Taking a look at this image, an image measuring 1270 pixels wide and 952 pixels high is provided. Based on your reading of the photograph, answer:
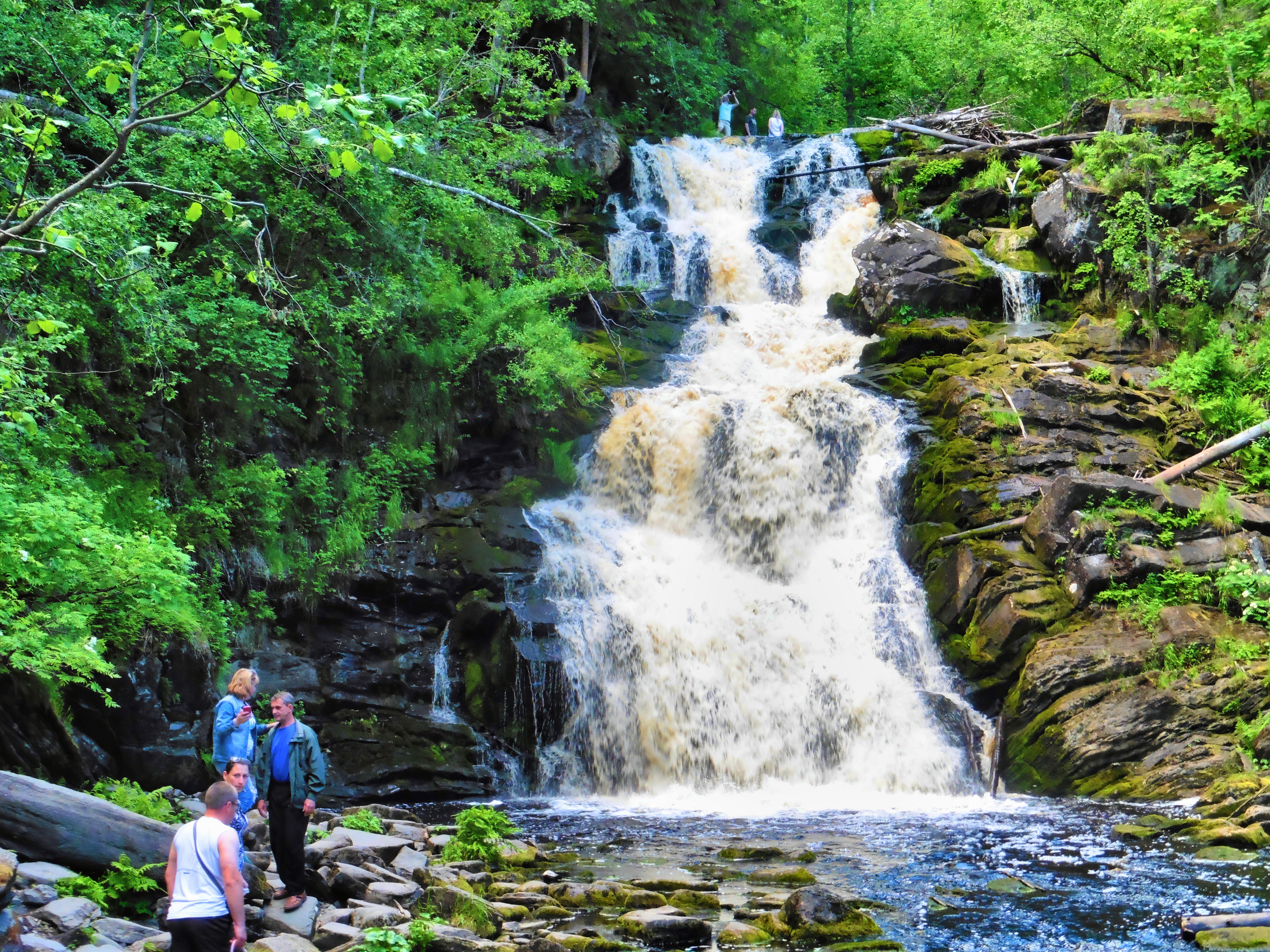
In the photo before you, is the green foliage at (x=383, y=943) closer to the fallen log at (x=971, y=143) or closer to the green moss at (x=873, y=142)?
the fallen log at (x=971, y=143)

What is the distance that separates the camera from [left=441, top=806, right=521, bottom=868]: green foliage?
9.60 meters

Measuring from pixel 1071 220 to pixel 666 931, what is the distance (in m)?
18.4

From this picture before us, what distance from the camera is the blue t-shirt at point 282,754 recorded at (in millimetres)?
7258

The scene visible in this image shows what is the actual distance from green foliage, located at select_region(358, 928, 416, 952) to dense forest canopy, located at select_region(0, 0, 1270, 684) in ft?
12.1

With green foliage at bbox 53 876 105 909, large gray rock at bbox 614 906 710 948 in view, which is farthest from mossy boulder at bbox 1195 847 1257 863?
green foliage at bbox 53 876 105 909

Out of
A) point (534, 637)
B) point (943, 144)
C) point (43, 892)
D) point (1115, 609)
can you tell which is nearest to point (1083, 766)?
point (1115, 609)

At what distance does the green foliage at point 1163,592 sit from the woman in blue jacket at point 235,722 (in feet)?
37.4

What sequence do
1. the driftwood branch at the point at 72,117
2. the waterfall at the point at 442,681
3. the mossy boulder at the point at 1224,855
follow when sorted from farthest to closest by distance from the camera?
the waterfall at the point at 442,681
the mossy boulder at the point at 1224,855
the driftwood branch at the point at 72,117

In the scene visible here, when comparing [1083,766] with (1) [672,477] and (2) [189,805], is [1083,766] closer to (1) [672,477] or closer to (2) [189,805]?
(1) [672,477]

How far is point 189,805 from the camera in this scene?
31.5 ft

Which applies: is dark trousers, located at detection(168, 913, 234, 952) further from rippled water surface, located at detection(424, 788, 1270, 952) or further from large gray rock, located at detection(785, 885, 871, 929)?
large gray rock, located at detection(785, 885, 871, 929)

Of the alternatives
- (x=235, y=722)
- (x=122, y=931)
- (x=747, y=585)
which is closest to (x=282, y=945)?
(x=122, y=931)

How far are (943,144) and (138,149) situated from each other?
20900mm

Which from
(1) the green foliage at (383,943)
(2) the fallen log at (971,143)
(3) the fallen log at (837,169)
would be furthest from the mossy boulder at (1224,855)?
(3) the fallen log at (837,169)
